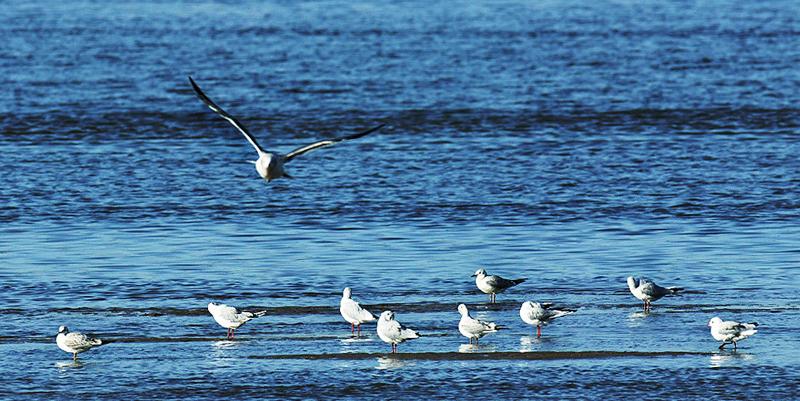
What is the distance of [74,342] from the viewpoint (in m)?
15.5

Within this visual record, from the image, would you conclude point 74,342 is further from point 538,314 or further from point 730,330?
point 730,330

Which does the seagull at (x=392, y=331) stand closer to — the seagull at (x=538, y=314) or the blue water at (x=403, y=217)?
→ the blue water at (x=403, y=217)

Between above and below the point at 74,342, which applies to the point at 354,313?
above

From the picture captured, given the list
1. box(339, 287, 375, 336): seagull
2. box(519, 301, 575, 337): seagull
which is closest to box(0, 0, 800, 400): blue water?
box(519, 301, 575, 337): seagull

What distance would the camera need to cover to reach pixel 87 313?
18.1 meters

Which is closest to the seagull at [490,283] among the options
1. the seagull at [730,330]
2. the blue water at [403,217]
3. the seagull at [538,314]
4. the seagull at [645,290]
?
the blue water at [403,217]

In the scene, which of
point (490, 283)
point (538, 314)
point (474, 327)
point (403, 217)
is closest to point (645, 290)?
point (538, 314)

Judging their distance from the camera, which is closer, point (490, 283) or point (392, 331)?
point (392, 331)

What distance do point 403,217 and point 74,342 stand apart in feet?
33.2

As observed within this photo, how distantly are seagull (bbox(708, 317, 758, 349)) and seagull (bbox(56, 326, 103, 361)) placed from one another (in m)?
6.15

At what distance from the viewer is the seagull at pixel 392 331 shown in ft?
51.6

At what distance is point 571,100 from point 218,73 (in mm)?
13507

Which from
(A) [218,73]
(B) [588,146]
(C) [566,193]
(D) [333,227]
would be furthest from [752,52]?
(D) [333,227]

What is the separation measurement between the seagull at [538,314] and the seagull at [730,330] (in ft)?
5.89
